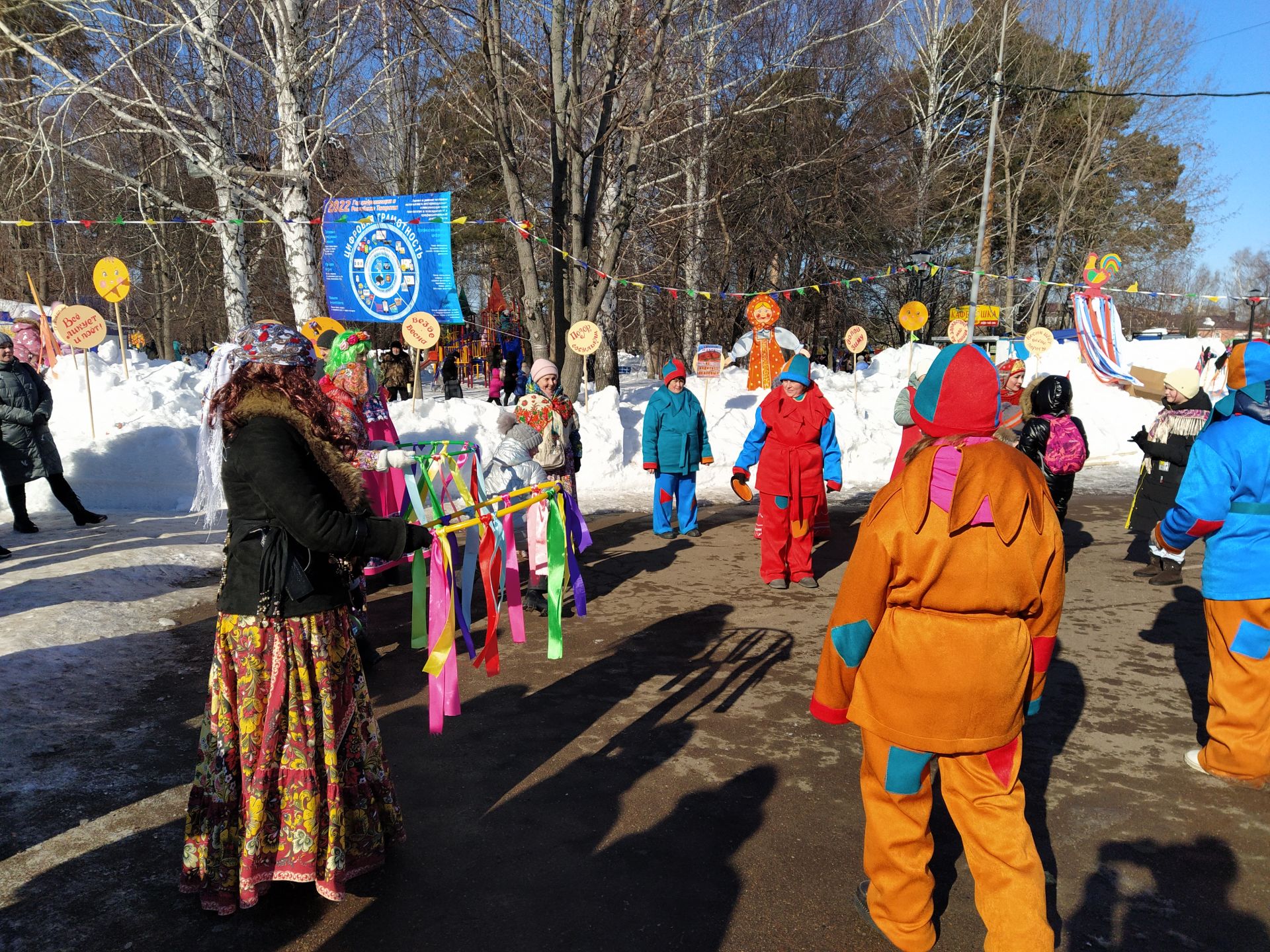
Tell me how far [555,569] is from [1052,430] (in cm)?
503

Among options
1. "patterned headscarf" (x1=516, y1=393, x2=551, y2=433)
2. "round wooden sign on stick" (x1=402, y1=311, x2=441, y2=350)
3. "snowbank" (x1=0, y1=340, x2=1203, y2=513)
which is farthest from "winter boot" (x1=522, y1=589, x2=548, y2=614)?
"round wooden sign on stick" (x1=402, y1=311, x2=441, y2=350)

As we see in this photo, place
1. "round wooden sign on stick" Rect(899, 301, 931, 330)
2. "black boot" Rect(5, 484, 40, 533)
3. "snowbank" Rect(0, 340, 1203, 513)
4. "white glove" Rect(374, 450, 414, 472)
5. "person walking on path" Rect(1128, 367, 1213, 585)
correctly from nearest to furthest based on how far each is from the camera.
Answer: "white glove" Rect(374, 450, 414, 472) < "person walking on path" Rect(1128, 367, 1213, 585) < "black boot" Rect(5, 484, 40, 533) < "snowbank" Rect(0, 340, 1203, 513) < "round wooden sign on stick" Rect(899, 301, 931, 330)

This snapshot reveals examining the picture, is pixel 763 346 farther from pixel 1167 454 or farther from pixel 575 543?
pixel 575 543

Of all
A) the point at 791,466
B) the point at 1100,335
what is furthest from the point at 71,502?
the point at 1100,335

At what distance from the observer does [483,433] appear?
12.9 meters

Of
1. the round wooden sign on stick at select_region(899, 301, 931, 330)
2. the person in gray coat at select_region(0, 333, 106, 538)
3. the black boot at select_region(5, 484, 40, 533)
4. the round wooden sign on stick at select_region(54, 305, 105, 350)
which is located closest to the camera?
the person in gray coat at select_region(0, 333, 106, 538)

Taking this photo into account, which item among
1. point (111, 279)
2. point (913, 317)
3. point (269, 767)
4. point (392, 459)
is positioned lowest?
point (269, 767)

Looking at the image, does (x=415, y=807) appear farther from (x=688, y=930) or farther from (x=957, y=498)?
(x=957, y=498)

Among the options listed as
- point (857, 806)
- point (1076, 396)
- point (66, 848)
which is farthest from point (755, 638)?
point (1076, 396)

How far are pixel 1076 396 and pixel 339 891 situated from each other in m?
19.6

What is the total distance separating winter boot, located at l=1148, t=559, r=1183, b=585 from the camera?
729 cm

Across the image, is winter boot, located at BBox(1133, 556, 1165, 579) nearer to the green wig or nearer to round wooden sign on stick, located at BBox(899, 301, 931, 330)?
the green wig

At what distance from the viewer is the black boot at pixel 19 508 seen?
8156 millimetres

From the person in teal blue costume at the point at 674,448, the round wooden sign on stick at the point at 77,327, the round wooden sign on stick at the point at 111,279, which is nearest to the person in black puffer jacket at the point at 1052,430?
the person in teal blue costume at the point at 674,448
